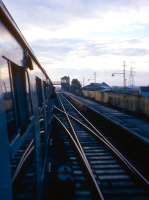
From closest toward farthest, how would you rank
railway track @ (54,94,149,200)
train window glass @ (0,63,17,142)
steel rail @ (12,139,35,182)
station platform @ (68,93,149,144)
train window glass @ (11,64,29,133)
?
1. train window glass @ (0,63,17,142)
2. steel rail @ (12,139,35,182)
3. train window glass @ (11,64,29,133)
4. railway track @ (54,94,149,200)
5. station platform @ (68,93,149,144)

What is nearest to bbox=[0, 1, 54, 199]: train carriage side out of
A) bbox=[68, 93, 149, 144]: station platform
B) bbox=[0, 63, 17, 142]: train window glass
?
bbox=[0, 63, 17, 142]: train window glass

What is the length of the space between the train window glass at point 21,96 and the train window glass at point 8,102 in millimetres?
431

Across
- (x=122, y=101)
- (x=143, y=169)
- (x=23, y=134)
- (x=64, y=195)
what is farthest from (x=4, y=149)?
(x=122, y=101)

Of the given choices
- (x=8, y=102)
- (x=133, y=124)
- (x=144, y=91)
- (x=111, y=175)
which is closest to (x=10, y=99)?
(x=8, y=102)

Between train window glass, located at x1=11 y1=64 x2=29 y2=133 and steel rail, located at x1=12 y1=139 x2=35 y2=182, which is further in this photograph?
train window glass, located at x1=11 y1=64 x2=29 y2=133

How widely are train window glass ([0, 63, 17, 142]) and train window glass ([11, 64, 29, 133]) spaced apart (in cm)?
43

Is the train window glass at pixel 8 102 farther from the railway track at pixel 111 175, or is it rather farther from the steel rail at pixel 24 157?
the railway track at pixel 111 175

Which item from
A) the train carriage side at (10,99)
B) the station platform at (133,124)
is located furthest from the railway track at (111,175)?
the train carriage side at (10,99)

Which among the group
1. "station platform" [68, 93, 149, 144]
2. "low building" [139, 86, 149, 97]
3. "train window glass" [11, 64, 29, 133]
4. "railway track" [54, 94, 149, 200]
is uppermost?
"train window glass" [11, 64, 29, 133]

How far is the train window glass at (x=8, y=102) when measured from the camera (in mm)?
3646

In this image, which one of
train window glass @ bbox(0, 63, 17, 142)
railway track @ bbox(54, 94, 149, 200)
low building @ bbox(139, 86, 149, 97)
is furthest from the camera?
low building @ bbox(139, 86, 149, 97)

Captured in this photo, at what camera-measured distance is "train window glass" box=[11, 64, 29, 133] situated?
4703mm

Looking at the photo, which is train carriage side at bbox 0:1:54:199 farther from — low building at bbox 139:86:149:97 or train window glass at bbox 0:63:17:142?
low building at bbox 139:86:149:97

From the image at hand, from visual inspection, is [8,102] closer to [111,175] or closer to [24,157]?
[24,157]
